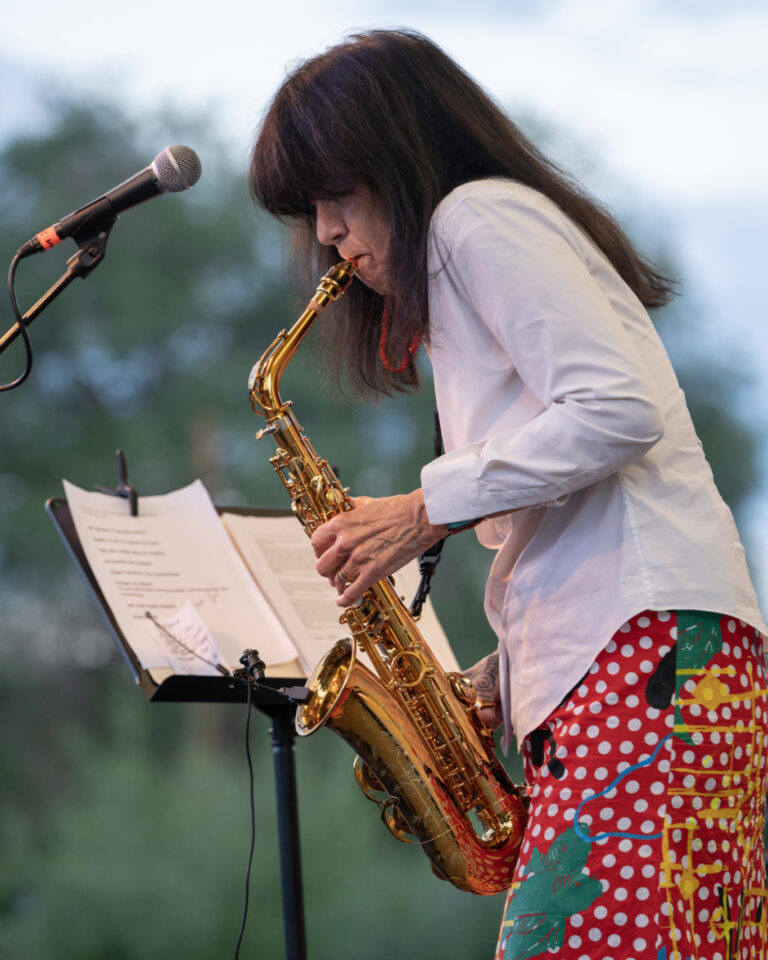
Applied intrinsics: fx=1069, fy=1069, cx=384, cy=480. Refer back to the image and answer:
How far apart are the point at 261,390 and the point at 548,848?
1036 mm

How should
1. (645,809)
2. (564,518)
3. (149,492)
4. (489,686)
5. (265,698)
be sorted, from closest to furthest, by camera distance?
(645,809), (564,518), (489,686), (265,698), (149,492)

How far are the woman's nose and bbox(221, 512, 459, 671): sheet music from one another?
837mm

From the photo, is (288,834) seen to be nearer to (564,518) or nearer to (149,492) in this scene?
(564,518)

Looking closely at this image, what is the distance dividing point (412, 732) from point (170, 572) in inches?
24.1

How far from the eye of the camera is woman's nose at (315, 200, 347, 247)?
1612 millimetres

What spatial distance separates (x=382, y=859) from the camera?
5.25 metres

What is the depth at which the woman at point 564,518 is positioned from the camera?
1.30 m

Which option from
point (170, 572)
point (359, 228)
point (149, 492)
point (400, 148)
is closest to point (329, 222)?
point (359, 228)

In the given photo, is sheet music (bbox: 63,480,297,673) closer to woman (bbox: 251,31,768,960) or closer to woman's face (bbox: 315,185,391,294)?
woman (bbox: 251,31,768,960)

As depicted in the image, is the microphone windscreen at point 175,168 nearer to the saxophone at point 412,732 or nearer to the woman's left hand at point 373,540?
the saxophone at point 412,732

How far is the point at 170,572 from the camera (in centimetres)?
212

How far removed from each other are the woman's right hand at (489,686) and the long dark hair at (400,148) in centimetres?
65

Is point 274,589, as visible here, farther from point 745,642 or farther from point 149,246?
point 149,246

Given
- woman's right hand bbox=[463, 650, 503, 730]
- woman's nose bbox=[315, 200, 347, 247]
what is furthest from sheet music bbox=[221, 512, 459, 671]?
woman's nose bbox=[315, 200, 347, 247]
